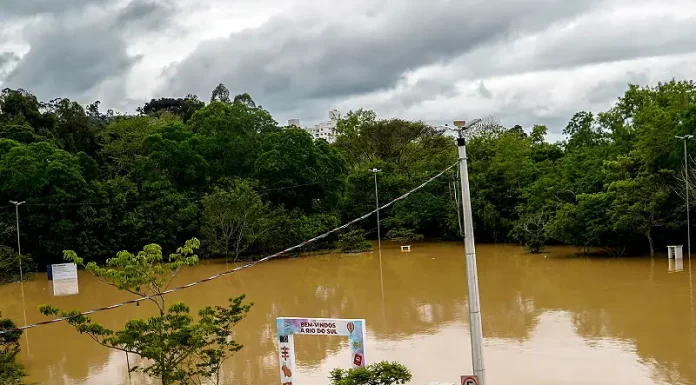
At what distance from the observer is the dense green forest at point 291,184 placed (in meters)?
24.9

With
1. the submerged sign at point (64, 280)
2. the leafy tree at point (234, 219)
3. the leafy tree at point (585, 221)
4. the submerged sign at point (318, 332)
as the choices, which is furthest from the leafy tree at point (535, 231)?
the submerged sign at point (318, 332)

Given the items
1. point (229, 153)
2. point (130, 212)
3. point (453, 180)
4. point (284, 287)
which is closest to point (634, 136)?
point (453, 180)

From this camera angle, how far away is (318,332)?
9.52 m

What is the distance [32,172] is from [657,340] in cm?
2526

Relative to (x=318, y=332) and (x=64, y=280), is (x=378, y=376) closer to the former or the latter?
(x=318, y=332)

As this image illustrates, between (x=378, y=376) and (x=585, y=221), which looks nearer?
(x=378, y=376)

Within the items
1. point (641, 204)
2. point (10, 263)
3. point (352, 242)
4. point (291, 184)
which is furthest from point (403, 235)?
point (10, 263)

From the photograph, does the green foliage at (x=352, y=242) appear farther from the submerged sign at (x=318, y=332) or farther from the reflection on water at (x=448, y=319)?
the submerged sign at (x=318, y=332)

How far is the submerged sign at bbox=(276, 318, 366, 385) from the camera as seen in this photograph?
9.37 meters

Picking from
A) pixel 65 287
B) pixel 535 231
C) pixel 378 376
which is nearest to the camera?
pixel 378 376

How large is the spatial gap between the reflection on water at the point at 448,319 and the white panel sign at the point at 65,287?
0.28 meters

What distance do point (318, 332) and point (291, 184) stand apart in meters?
24.2

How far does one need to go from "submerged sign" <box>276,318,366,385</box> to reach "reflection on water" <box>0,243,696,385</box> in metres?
1.35

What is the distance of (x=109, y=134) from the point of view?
1657 inches
